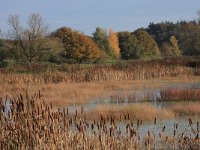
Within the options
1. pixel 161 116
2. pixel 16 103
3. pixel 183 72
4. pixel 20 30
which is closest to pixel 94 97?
pixel 161 116

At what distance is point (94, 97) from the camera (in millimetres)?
25016

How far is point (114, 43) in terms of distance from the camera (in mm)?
78438

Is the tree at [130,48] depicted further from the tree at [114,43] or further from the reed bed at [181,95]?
the reed bed at [181,95]

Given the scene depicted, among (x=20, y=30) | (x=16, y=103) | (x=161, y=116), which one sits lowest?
(x=161, y=116)

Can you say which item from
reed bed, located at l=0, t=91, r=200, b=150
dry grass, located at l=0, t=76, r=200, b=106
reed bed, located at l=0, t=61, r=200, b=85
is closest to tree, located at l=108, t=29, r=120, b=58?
reed bed, located at l=0, t=61, r=200, b=85

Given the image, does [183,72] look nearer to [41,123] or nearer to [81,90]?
[81,90]

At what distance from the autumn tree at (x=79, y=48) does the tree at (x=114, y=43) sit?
9924mm

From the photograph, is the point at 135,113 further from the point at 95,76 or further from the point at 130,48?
the point at 130,48

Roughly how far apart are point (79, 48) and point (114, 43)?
738 inches

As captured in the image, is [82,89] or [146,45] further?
[146,45]

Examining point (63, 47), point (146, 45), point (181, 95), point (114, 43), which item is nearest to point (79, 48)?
point (63, 47)

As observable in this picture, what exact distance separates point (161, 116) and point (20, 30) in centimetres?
4928

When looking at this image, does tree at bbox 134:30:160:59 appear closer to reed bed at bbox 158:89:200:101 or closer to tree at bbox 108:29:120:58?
tree at bbox 108:29:120:58

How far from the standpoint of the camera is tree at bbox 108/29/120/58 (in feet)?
238
